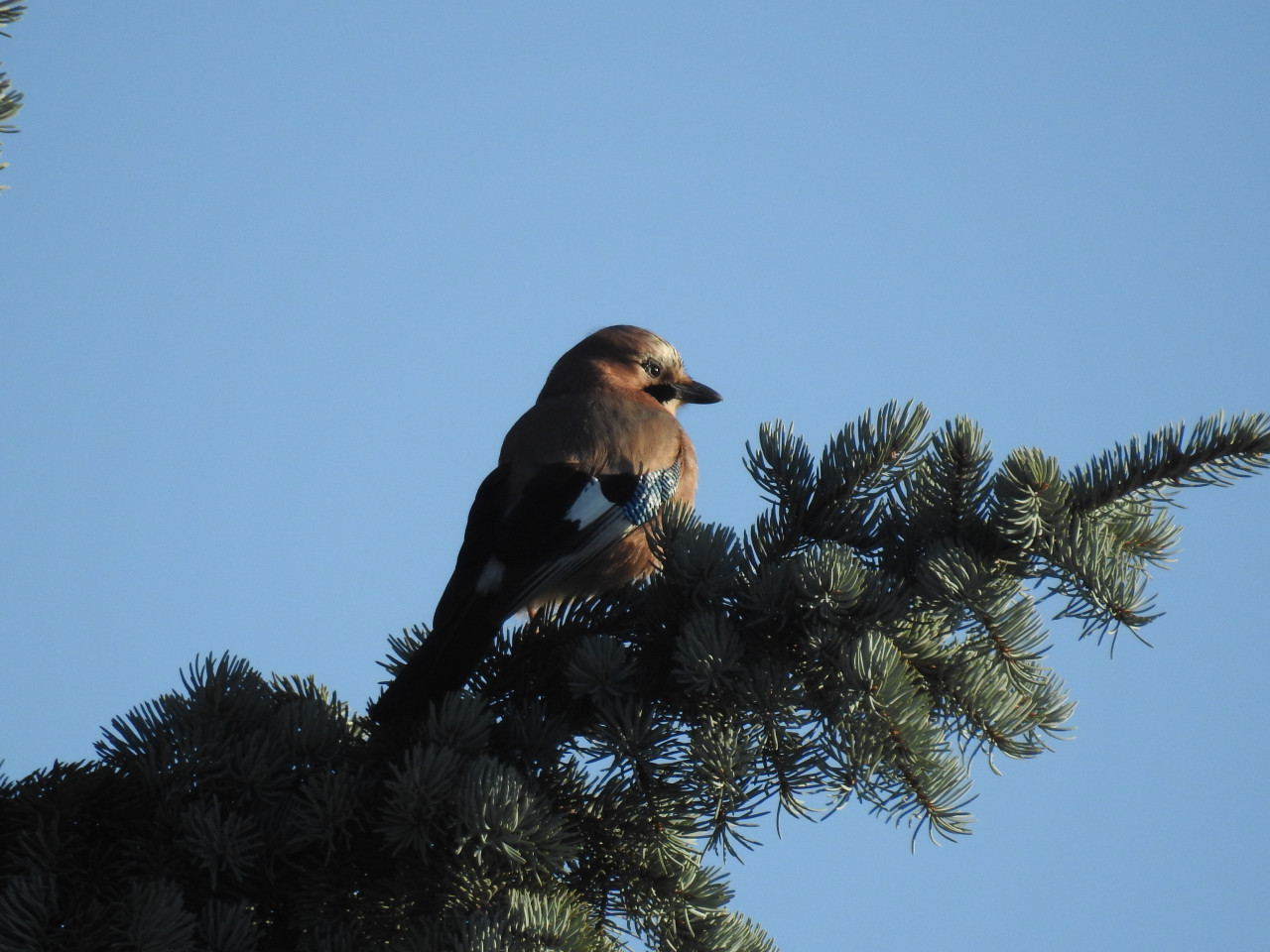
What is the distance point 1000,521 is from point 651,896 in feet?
3.38

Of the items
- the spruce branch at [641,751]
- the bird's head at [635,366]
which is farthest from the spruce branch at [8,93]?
the bird's head at [635,366]

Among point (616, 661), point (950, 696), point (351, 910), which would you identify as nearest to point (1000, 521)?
point (950, 696)

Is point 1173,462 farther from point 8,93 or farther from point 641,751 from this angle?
point 8,93

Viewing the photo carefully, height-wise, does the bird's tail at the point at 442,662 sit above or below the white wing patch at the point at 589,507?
below

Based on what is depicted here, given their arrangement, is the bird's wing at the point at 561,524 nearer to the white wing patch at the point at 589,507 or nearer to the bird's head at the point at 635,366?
the white wing patch at the point at 589,507

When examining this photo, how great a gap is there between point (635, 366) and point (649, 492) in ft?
4.60

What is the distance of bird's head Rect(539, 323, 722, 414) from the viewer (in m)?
5.53

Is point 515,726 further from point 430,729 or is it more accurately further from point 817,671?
point 817,671

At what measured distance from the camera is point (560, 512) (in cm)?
404

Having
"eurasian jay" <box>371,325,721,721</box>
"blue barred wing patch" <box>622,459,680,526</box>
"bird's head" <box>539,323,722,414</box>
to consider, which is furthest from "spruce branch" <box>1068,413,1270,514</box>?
"bird's head" <box>539,323,722,414</box>

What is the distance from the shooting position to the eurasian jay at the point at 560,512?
120 inches

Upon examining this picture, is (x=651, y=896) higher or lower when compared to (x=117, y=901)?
higher

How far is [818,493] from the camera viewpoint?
2805 millimetres

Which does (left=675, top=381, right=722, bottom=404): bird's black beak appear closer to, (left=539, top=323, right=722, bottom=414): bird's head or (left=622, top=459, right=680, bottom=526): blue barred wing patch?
(left=539, top=323, right=722, bottom=414): bird's head
